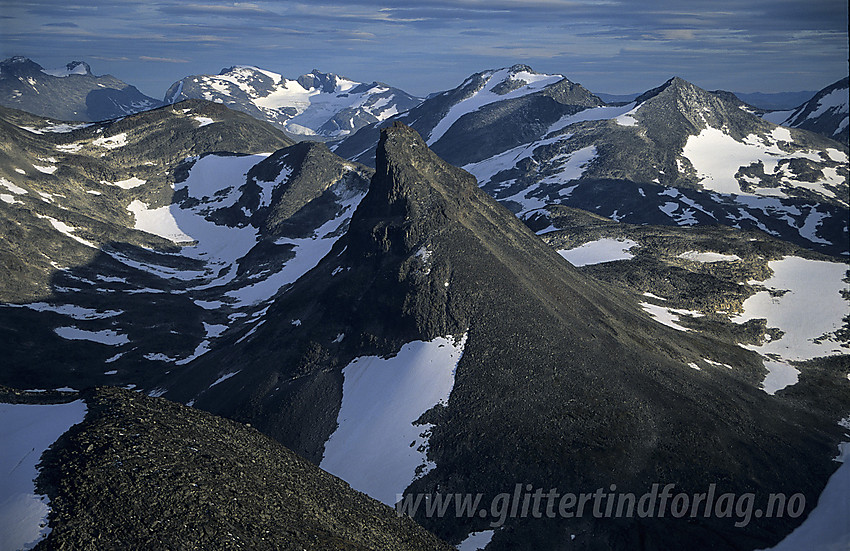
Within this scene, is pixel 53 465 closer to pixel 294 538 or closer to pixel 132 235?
pixel 294 538

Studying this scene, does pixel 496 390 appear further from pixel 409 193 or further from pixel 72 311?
pixel 72 311

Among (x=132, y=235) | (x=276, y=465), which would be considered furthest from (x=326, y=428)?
(x=132, y=235)

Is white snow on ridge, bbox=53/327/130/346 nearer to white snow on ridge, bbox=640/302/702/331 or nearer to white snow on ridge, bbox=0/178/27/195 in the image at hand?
white snow on ridge, bbox=0/178/27/195

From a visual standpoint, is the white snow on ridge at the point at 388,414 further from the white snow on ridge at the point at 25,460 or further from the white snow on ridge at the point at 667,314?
the white snow on ridge at the point at 667,314

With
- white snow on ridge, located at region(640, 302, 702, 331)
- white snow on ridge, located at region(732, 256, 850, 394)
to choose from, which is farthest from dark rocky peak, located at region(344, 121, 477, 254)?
white snow on ridge, located at region(732, 256, 850, 394)

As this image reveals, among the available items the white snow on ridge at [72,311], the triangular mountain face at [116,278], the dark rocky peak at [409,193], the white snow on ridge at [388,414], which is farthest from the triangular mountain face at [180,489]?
the white snow on ridge at [72,311]

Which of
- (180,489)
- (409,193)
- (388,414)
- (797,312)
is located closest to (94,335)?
(409,193)

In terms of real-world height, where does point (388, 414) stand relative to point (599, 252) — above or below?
below
